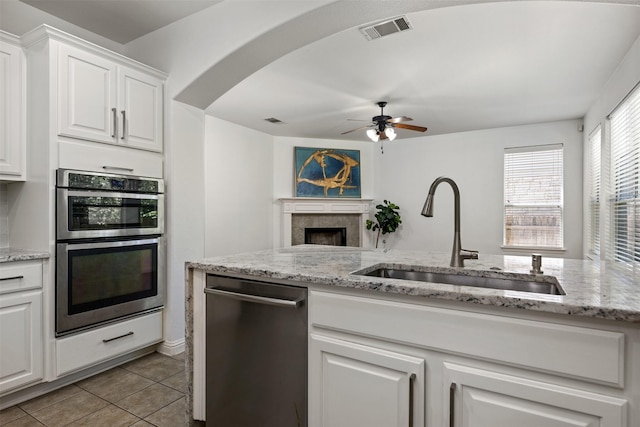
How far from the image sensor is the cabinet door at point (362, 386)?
3.90 feet

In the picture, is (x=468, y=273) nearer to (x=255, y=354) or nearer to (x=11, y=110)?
(x=255, y=354)

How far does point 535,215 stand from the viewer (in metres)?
5.24

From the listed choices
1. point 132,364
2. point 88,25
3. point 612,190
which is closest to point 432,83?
point 612,190

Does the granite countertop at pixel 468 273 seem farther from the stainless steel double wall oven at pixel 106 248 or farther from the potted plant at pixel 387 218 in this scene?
the potted plant at pixel 387 218

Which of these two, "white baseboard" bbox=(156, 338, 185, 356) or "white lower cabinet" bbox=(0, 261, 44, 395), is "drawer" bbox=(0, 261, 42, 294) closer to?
"white lower cabinet" bbox=(0, 261, 44, 395)

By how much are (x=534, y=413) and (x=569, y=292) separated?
1.27 ft

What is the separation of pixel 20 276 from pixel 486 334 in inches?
97.6

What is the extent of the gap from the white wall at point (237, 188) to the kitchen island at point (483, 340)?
11.2 ft

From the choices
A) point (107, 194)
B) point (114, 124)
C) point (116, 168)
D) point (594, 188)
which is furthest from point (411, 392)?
point (594, 188)

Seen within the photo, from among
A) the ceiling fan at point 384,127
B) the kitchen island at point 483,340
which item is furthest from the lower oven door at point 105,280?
the ceiling fan at point 384,127

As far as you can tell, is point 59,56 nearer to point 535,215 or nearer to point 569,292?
point 569,292

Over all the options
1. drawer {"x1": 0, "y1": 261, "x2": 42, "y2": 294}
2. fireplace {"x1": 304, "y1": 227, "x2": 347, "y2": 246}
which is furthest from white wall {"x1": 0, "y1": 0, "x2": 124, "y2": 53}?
fireplace {"x1": 304, "y1": 227, "x2": 347, "y2": 246}

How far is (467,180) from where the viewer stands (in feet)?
18.8

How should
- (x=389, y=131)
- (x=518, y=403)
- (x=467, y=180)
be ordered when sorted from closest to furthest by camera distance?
(x=518, y=403)
(x=389, y=131)
(x=467, y=180)
